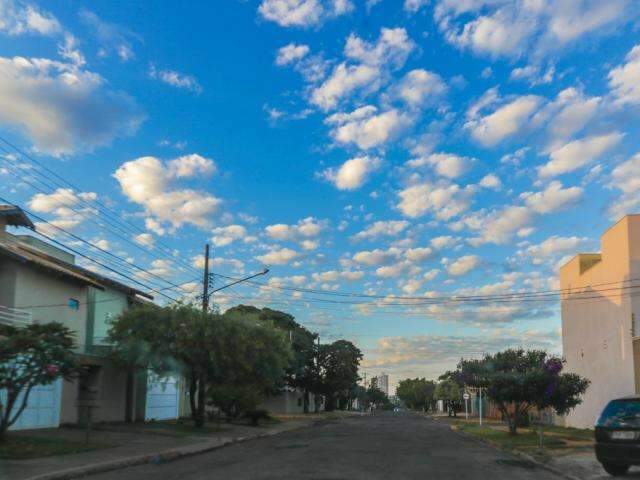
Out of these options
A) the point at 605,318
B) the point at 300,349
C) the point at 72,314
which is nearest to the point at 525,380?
the point at 605,318

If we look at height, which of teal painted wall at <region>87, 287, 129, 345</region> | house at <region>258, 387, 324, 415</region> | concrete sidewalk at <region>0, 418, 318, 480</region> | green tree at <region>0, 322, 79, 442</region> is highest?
teal painted wall at <region>87, 287, 129, 345</region>

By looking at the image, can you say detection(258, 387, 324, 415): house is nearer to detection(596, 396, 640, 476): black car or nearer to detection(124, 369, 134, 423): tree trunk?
detection(124, 369, 134, 423): tree trunk

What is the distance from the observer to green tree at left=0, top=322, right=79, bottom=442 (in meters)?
16.9

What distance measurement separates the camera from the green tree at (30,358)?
16.9 m

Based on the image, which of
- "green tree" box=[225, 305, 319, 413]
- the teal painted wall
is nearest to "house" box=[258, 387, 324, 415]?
"green tree" box=[225, 305, 319, 413]

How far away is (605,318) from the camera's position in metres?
32.3

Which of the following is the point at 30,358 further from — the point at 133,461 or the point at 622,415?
the point at 622,415

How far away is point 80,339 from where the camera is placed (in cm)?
2983

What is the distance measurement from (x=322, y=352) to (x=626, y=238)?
45.7m

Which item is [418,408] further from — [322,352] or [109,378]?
[109,378]

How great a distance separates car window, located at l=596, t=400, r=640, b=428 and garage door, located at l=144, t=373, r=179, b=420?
2458 centimetres

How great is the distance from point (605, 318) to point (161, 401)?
24.0 m

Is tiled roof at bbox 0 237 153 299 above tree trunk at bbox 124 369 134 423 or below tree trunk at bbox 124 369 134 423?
above

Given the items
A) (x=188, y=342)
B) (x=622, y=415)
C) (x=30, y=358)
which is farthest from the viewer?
(x=188, y=342)
